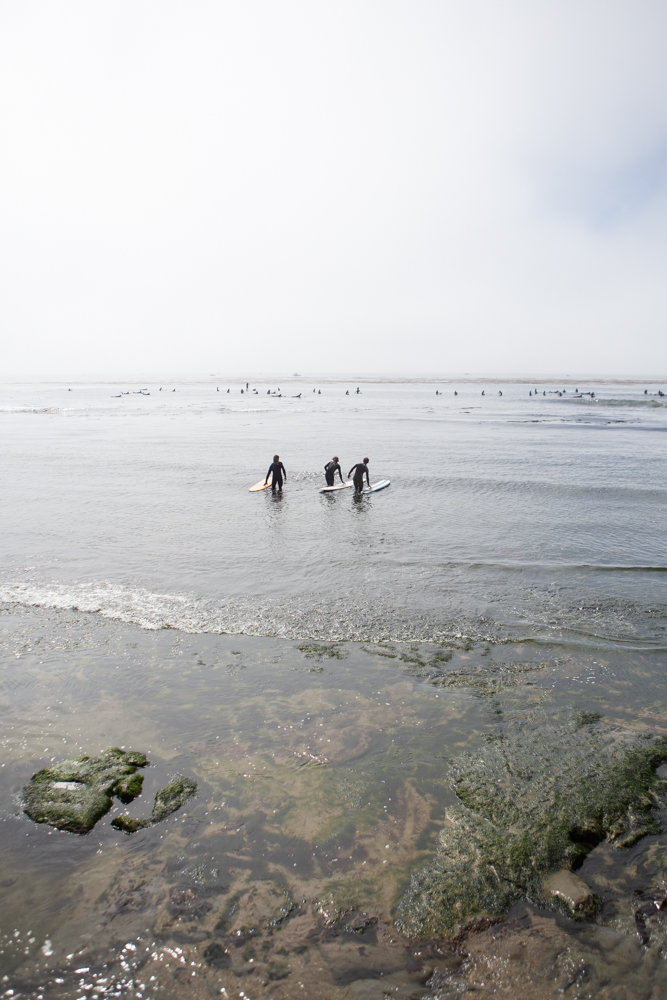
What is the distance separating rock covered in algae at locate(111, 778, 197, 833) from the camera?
6.41 m

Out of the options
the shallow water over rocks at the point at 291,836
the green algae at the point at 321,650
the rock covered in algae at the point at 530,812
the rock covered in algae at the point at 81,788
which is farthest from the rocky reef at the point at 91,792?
the green algae at the point at 321,650

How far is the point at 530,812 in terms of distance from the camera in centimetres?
657

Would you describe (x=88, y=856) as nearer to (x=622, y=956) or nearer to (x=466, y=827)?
(x=466, y=827)

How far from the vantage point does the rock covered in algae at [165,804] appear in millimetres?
6406

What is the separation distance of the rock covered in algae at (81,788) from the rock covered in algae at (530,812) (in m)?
3.81

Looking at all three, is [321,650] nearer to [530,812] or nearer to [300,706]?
[300,706]

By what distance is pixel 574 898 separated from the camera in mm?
5477

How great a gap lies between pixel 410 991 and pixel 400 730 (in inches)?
139

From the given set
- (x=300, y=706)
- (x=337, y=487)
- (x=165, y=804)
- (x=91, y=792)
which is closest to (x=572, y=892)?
(x=300, y=706)

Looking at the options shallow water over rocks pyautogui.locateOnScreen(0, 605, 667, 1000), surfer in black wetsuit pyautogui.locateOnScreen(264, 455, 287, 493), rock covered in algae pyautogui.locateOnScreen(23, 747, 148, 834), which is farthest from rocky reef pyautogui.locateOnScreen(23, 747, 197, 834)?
surfer in black wetsuit pyautogui.locateOnScreen(264, 455, 287, 493)

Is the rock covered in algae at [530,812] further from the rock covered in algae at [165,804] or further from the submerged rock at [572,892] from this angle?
the rock covered in algae at [165,804]

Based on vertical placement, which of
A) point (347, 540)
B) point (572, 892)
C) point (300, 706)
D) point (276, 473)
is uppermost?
point (276, 473)

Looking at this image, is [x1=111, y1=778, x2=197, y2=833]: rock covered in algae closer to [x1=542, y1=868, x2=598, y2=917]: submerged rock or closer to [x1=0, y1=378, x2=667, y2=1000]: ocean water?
[x1=0, y1=378, x2=667, y2=1000]: ocean water

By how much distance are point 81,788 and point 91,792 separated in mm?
188
